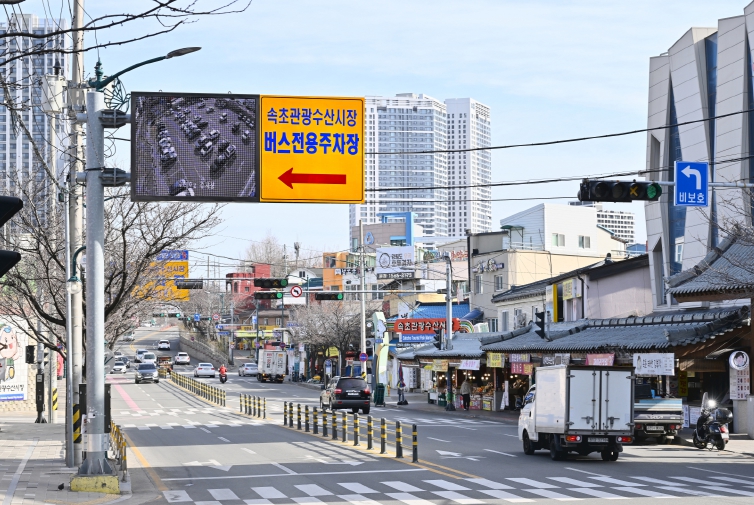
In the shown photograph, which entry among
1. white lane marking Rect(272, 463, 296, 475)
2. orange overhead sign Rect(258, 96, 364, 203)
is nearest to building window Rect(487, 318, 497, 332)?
white lane marking Rect(272, 463, 296, 475)

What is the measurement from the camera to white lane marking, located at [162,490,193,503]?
703 inches

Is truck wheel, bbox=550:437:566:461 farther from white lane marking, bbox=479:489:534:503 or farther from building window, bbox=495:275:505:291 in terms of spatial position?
building window, bbox=495:275:505:291

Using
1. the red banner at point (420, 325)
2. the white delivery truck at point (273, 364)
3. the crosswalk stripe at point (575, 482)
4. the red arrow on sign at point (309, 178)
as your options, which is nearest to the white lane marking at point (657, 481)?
the crosswalk stripe at point (575, 482)

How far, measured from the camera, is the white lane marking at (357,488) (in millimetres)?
18656

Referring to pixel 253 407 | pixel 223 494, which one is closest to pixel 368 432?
pixel 223 494

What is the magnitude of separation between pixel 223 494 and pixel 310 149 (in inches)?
264

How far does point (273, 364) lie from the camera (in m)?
87.7

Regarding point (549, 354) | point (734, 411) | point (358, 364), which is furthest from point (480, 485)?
point (358, 364)

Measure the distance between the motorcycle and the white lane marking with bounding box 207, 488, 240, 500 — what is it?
50.0 feet

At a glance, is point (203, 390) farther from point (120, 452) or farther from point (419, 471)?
point (419, 471)

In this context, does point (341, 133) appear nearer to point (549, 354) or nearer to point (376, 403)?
point (549, 354)

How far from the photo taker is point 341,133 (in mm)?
17234

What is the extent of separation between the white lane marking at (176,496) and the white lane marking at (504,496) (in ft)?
17.9

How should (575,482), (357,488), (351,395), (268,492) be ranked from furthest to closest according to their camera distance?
(351,395) < (575,482) < (357,488) < (268,492)
